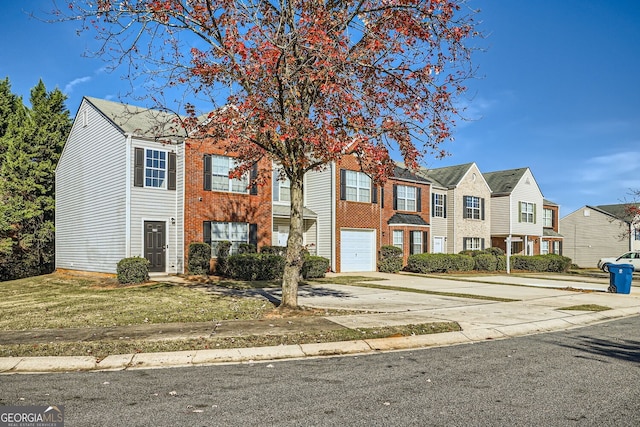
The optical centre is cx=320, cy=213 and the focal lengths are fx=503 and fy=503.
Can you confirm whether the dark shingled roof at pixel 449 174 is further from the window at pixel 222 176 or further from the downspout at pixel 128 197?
the downspout at pixel 128 197

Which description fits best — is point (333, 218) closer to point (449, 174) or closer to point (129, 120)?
point (129, 120)

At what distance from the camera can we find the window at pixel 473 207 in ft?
125

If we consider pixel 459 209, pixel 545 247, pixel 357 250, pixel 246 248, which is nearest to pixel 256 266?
pixel 246 248

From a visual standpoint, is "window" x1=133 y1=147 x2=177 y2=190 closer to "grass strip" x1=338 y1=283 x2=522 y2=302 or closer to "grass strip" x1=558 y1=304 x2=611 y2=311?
"grass strip" x1=338 y1=283 x2=522 y2=302

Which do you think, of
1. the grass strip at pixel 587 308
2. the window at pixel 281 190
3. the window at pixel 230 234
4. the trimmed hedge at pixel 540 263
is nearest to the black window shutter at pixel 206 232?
the window at pixel 230 234

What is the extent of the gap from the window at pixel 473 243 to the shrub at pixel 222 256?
2114 centimetres

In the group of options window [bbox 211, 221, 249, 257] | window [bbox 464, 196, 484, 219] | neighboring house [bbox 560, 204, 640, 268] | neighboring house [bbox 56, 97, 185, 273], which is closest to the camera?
neighboring house [bbox 56, 97, 185, 273]

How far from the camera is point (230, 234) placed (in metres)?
24.0

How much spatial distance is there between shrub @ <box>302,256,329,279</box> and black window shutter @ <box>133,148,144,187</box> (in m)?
7.99

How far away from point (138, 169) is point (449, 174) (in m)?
25.4

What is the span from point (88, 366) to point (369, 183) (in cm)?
2384

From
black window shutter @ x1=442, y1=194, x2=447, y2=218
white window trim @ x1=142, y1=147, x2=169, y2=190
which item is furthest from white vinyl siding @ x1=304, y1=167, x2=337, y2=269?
black window shutter @ x1=442, y1=194, x2=447, y2=218

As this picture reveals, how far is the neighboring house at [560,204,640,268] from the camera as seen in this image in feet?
157

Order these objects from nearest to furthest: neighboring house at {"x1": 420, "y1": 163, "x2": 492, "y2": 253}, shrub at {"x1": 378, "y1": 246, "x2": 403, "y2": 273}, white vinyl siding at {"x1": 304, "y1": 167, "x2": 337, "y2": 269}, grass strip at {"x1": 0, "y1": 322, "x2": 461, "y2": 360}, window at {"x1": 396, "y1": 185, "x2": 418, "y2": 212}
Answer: grass strip at {"x1": 0, "y1": 322, "x2": 461, "y2": 360} < white vinyl siding at {"x1": 304, "y1": 167, "x2": 337, "y2": 269} < shrub at {"x1": 378, "y1": 246, "x2": 403, "y2": 273} < window at {"x1": 396, "y1": 185, "x2": 418, "y2": 212} < neighboring house at {"x1": 420, "y1": 163, "x2": 492, "y2": 253}
